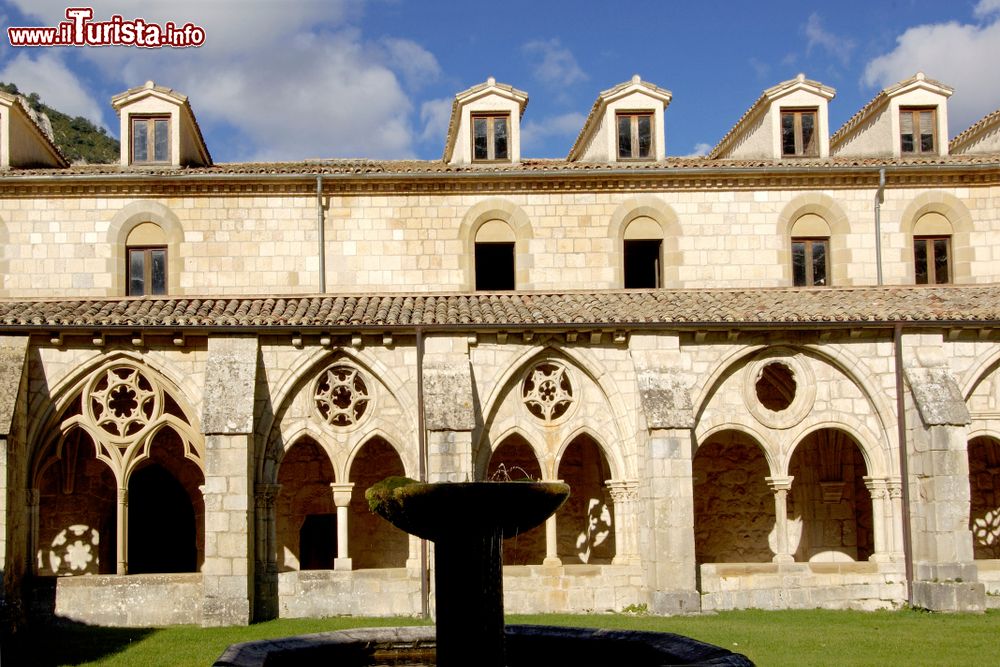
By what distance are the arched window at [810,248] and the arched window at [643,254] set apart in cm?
247

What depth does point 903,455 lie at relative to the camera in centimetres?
1859

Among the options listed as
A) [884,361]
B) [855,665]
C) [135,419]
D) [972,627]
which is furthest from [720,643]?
[135,419]

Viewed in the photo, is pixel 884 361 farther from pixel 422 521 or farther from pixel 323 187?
pixel 422 521

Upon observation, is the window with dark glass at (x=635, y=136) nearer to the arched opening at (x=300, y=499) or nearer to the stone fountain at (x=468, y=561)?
the arched opening at (x=300, y=499)

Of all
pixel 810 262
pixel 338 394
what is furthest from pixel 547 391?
pixel 810 262

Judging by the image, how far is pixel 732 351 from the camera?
18.7 m

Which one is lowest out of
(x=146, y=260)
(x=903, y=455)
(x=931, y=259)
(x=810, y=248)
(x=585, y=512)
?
(x=585, y=512)

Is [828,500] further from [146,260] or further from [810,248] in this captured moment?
[146,260]

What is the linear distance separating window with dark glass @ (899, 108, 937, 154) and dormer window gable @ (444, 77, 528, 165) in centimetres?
722

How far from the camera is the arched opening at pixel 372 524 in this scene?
2109 cm

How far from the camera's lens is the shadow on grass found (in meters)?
13.9

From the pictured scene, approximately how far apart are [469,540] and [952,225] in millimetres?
16459

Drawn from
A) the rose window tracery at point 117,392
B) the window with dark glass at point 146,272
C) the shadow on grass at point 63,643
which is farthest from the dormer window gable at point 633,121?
the shadow on grass at point 63,643

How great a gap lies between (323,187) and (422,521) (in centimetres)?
1397
